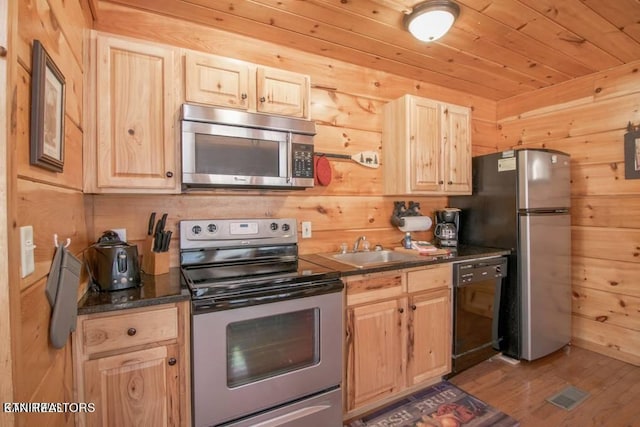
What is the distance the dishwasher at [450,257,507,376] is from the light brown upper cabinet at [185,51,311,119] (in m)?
1.58

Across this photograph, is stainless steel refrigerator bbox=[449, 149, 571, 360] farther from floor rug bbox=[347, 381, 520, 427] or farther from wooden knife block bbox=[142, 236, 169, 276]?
wooden knife block bbox=[142, 236, 169, 276]

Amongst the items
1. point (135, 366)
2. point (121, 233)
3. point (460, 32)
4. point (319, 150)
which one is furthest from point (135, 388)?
point (460, 32)

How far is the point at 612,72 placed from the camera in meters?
2.59

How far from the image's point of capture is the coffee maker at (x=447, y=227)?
2.69 m

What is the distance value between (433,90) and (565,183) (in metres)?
1.37

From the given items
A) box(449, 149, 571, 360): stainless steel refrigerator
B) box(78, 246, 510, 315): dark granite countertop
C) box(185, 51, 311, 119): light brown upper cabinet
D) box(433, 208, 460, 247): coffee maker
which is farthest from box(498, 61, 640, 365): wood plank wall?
box(185, 51, 311, 119): light brown upper cabinet

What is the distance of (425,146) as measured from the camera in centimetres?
249

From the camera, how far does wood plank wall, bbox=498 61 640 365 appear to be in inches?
98.1

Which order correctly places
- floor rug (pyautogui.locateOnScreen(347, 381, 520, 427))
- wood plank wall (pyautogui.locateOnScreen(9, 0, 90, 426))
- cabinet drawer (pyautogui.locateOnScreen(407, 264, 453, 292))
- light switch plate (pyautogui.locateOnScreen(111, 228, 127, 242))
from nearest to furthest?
wood plank wall (pyautogui.locateOnScreen(9, 0, 90, 426))
light switch plate (pyautogui.locateOnScreen(111, 228, 127, 242))
floor rug (pyautogui.locateOnScreen(347, 381, 520, 427))
cabinet drawer (pyautogui.locateOnScreen(407, 264, 453, 292))

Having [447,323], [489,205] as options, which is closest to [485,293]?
[447,323]

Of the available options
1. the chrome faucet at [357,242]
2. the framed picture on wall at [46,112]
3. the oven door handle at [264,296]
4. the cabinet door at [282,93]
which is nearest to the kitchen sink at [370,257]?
the chrome faucet at [357,242]

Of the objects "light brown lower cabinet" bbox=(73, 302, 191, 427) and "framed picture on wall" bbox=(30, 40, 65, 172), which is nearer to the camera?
"framed picture on wall" bbox=(30, 40, 65, 172)

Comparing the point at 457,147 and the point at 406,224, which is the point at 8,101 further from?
the point at 457,147

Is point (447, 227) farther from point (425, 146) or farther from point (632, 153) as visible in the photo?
point (632, 153)
